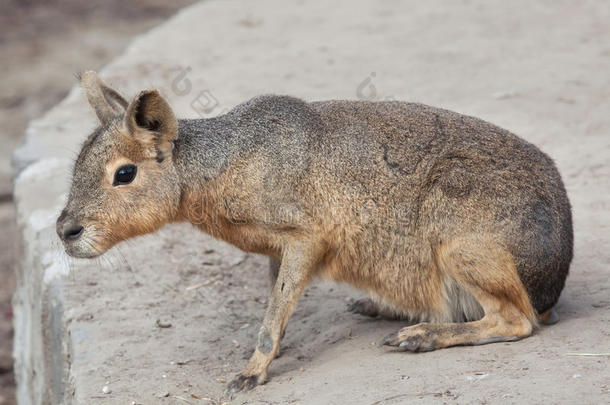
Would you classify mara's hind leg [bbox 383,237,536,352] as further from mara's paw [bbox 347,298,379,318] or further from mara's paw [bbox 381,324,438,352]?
mara's paw [bbox 347,298,379,318]

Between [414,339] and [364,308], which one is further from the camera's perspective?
[364,308]

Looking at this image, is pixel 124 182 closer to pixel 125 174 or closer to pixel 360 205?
pixel 125 174

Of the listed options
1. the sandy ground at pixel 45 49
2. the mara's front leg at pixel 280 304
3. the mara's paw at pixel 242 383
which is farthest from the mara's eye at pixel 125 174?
the sandy ground at pixel 45 49

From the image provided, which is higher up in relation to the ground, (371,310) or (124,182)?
(124,182)

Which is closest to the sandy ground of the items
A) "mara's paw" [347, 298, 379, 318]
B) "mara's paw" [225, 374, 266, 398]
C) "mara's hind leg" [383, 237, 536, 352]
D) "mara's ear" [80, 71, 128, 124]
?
"mara's ear" [80, 71, 128, 124]

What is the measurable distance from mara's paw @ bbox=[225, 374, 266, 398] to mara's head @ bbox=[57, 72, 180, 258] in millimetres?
947

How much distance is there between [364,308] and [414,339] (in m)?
0.91

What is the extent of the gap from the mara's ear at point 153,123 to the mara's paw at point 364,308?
163cm

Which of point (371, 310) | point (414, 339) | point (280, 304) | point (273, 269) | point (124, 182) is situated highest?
point (124, 182)

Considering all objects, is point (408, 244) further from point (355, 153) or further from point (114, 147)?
point (114, 147)

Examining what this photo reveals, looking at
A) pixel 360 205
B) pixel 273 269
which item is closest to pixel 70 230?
pixel 273 269

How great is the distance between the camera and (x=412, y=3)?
10.1 m

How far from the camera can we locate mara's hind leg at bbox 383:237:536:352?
465cm

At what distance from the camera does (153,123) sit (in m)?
4.83
